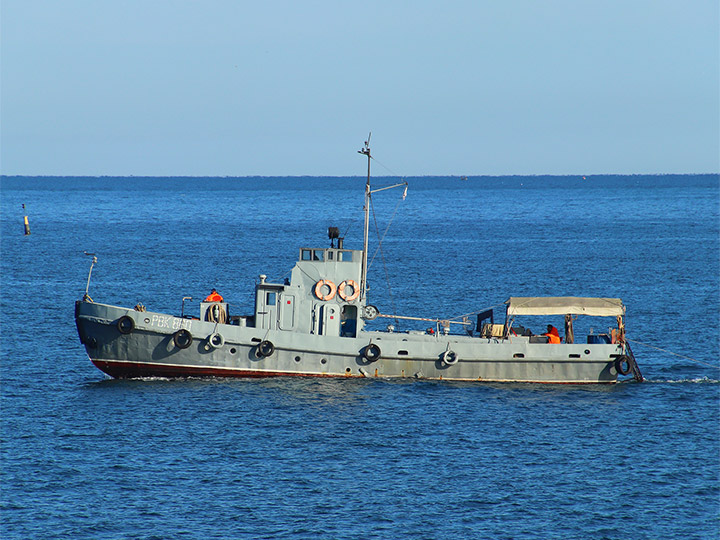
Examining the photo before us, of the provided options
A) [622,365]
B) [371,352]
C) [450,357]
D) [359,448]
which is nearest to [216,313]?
[371,352]

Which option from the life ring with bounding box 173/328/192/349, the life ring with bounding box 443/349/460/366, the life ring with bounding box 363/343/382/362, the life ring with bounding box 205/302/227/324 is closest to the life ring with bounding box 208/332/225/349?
the life ring with bounding box 173/328/192/349

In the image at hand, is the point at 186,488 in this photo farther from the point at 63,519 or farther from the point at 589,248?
the point at 589,248

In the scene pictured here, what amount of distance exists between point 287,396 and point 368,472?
778cm

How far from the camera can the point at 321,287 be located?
3772 centimetres

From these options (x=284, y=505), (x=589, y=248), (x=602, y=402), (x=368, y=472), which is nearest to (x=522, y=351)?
(x=602, y=402)

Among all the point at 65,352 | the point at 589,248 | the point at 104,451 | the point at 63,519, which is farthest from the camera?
the point at 589,248

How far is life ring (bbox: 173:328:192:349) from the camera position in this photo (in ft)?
118

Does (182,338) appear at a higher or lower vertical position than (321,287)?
lower

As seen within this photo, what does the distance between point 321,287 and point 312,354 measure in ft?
8.74

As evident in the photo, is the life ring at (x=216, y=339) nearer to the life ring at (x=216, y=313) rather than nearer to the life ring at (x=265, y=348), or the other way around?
the life ring at (x=216, y=313)

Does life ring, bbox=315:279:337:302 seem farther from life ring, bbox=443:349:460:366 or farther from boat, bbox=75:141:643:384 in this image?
life ring, bbox=443:349:460:366

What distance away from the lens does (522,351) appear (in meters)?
37.3

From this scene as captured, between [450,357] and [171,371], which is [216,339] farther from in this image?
[450,357]

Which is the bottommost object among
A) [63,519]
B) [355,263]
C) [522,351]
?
[63,519]
